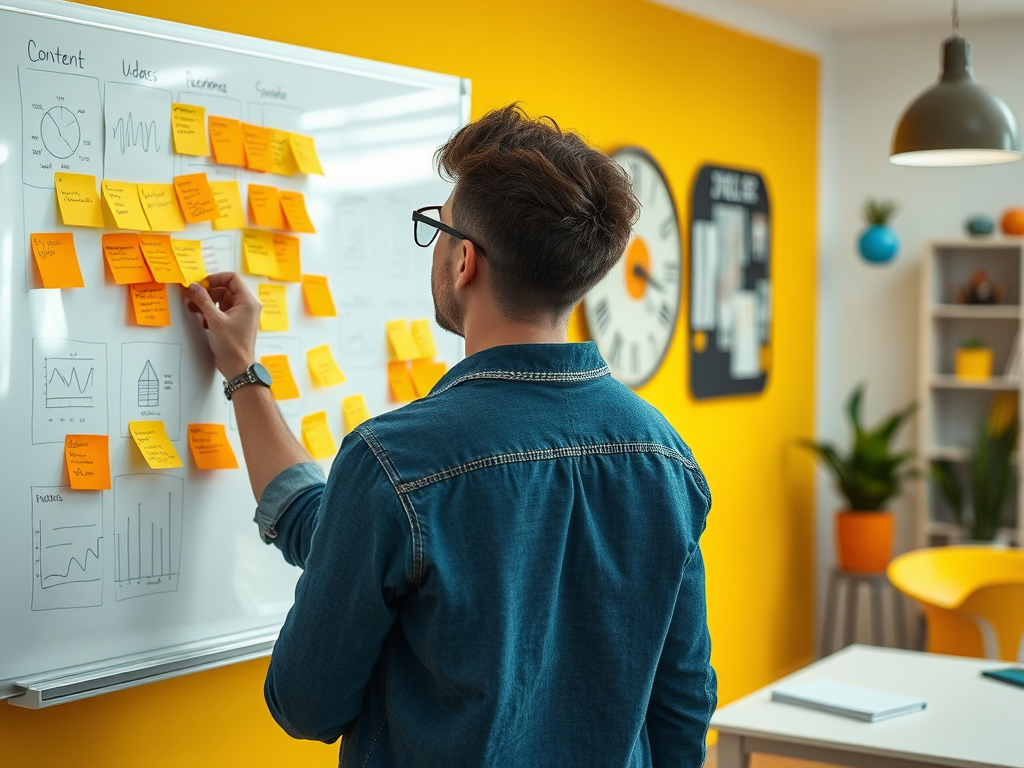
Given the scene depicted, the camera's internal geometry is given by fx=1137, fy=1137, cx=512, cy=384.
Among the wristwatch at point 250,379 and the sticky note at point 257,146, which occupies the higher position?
the sticky note at point 257,146

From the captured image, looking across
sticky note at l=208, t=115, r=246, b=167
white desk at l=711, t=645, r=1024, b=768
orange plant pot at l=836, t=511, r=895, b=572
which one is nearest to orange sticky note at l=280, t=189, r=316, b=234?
sticky note at l=208, t=115, r=246, b=167

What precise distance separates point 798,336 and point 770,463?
2.03 ft

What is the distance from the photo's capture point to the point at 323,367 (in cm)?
248

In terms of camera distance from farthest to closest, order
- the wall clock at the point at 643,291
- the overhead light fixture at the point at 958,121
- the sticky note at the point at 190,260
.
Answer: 1. the wall clock at the point at 643,291
2. the overhead light fixture at the point at 958,121
3. the sticky note at the point at 190,260

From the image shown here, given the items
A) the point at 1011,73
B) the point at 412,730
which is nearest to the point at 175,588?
the point at 412,730

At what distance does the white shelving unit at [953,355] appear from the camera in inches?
192

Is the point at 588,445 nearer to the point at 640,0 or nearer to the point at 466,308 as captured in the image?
the point at 466,308

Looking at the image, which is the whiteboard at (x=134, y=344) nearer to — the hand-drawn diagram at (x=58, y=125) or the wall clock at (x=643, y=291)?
the hand-drawn diagram at (x=58, y=125)

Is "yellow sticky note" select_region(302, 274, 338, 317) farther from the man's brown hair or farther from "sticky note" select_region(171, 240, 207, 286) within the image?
the man's brown hair

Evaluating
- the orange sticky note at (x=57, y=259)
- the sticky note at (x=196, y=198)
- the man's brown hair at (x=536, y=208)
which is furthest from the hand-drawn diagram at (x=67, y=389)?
the man's brown hair at (x=536, y=208)

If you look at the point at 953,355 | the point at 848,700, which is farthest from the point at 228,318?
the point at 953,355

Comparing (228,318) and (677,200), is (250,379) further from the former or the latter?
(677,200)

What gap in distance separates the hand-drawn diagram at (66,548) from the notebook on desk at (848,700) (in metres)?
1.51

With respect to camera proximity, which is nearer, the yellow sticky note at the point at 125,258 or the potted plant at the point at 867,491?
the yellow sticky note at the point at 125,258
